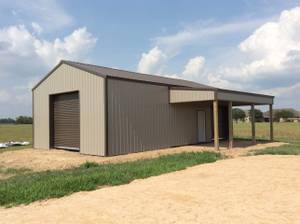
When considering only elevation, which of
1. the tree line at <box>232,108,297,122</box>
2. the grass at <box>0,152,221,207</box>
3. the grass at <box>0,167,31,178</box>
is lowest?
the grass at <box>0,167,31,178</box>

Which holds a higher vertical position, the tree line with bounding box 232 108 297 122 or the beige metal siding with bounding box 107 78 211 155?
the tree line with bounding box 232 108 297 122

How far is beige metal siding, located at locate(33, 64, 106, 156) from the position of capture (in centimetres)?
1440

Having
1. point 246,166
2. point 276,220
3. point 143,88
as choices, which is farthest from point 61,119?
point 276,220

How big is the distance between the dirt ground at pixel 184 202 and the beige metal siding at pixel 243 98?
24.7 feet

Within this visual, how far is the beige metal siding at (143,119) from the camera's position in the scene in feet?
48.0

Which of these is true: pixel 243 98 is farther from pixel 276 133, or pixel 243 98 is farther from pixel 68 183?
pixel 276 133

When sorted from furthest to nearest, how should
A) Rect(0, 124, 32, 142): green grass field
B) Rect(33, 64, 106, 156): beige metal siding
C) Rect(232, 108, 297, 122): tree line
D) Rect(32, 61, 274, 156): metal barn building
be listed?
Rect(232, 108, 297, 122): tree line
Rect(0, 124, 32, 142): green grass field
Rect(32, 61, 274, 156): metal barn building
Rect(33, 64, 106, 156): beige metal siding

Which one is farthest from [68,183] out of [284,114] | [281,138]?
[284,114]

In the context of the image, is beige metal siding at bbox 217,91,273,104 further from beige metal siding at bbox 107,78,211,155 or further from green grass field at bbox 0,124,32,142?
green grass field at bbox 0,124,32,142

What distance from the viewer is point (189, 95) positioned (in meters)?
16.7

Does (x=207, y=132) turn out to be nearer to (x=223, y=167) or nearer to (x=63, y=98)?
(x=63, y=98)

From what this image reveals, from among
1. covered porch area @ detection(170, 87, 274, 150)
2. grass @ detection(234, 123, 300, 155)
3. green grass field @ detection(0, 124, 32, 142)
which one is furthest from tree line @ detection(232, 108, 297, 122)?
covered porch area @ detection(170, 87, 274, 150)

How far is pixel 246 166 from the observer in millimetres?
10445

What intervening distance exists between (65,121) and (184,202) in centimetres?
1156
